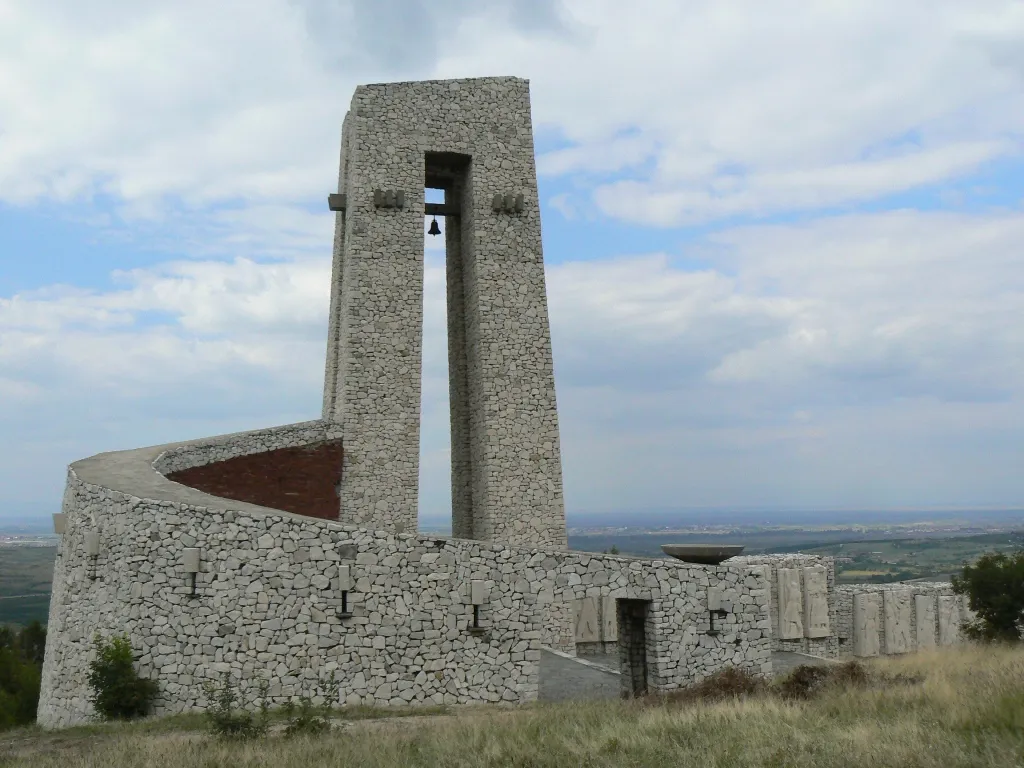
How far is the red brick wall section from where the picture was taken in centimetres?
1867

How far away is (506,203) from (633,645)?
1113 centimetres

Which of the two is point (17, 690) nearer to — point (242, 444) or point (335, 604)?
point (242, 444)

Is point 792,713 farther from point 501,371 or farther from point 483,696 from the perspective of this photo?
point 501,371

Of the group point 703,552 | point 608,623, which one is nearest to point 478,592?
point 703,552

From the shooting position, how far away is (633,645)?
14.0 metres

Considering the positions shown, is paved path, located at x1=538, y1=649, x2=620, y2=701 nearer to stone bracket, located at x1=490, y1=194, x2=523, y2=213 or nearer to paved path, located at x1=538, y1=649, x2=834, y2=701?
paved path, located at x1=538, y1=649, x2=834, y2=701

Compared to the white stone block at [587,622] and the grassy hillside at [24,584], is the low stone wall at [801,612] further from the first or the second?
the grassy hillside at [24,584]

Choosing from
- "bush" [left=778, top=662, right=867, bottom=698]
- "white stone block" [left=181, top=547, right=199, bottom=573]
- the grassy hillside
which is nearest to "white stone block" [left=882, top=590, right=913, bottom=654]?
"bush" [left=778, top=662, right=867, bottom=698]

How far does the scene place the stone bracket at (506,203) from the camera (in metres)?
21.5

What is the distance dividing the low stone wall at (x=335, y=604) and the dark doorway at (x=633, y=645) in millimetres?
307

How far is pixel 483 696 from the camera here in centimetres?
1261

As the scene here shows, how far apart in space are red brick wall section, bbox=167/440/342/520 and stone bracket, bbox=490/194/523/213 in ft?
20.9

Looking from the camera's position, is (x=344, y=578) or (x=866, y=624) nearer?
(x=344, y=578)

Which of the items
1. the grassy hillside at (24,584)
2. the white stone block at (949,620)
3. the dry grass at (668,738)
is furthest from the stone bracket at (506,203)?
the grassy hillside at (24,584)
